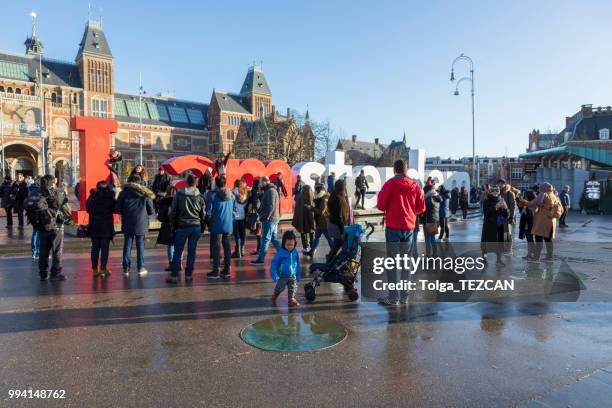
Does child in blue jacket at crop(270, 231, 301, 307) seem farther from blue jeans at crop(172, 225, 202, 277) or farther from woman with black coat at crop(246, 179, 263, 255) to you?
woman with black coat at crop(246, 179, 263, 255)

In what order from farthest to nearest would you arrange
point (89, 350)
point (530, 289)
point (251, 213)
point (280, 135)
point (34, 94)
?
point (34, 94) → point (280, 135) → point (251, 213) → point (530, 289) → point (89, 350)

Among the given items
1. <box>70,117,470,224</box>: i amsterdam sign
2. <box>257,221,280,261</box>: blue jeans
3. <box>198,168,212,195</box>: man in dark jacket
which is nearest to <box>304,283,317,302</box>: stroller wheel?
<box>257,221,280,261</box>: blue jeans

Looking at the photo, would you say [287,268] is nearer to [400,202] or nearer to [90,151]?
[400,202]

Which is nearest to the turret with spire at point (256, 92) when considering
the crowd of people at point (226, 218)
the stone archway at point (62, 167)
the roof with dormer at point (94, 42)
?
the roof with dormer at point (94, 42)

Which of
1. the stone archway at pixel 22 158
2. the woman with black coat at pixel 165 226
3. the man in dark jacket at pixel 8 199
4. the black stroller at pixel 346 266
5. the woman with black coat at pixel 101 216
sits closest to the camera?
the black stroller at pixel 346 266

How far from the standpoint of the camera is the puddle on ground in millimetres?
4492

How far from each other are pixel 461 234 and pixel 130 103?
7667 centimetres

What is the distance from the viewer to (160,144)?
79.6m

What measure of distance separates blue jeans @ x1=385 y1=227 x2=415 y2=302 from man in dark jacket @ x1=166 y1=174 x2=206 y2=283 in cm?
340

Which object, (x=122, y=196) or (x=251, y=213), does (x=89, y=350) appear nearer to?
(x=122, y=196)

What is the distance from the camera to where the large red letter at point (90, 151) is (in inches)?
508

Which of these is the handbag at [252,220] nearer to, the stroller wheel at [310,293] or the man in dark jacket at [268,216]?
the man in dark jacket at [268,216]

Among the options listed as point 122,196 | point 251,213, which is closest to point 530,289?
point 251,213

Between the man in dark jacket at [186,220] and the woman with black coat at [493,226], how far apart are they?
233 inches
